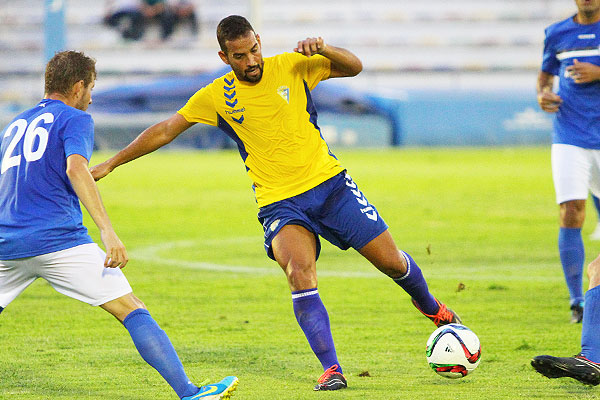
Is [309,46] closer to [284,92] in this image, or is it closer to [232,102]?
[284,92]

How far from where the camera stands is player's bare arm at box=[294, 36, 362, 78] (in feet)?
17.0

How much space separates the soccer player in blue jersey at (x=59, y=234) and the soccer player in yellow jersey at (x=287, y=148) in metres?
0.80

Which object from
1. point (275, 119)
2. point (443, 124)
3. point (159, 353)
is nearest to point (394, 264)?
point (275, 119)

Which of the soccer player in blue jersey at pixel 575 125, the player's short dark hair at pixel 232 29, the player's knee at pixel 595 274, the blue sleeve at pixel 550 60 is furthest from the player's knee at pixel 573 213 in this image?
the player's short dark hair at pixel 232 29

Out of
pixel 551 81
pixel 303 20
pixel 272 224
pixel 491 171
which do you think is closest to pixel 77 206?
pixel 272 224

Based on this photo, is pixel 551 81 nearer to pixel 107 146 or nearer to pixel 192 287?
pixel 192 287

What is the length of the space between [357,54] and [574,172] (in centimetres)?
2930

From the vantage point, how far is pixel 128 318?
4.53 m

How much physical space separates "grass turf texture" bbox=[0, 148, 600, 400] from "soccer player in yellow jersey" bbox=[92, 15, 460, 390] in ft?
2.33

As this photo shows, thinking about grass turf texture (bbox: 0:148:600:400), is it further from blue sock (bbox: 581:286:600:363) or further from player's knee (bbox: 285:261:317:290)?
player's knee (bbox: 285:261:317:290)

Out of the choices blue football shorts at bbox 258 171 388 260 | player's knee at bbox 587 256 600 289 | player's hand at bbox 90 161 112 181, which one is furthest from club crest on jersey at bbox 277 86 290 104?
player's knee at bbox 587 256 600 289

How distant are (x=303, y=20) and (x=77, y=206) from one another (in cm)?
3330

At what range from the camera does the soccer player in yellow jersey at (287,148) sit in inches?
214

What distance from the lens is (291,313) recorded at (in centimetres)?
707
